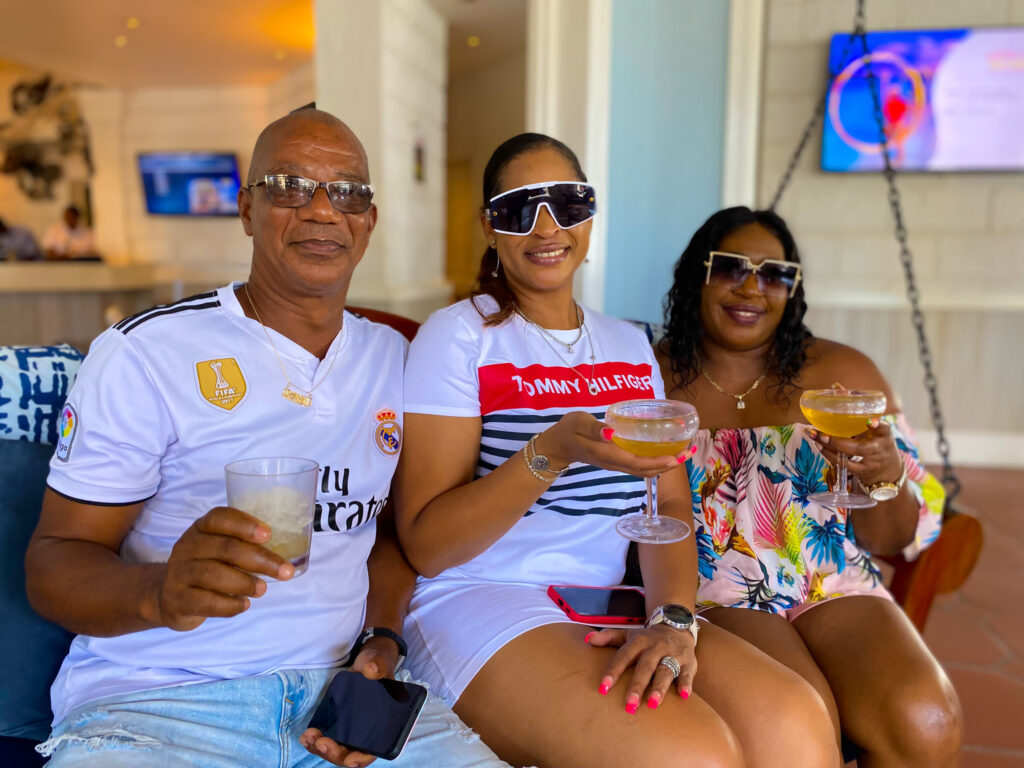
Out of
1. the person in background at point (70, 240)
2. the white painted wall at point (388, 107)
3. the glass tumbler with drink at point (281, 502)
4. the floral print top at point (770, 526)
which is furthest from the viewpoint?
the person in background at point (70, 240)

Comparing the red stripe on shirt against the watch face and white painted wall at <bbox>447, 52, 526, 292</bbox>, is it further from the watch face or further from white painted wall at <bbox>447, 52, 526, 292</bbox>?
white painted wall at <bbox>447, 52, 526, 292</bbox>

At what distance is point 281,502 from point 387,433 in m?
0.54

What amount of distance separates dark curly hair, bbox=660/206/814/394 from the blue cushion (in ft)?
4.99

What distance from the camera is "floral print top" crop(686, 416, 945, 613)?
5.89ft

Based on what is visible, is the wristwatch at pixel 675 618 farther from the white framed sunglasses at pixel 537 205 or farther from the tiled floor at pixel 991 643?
the tiled floor at pixel 991 643

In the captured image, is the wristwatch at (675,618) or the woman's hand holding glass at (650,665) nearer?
the woman's hand holding glass at (650,665)

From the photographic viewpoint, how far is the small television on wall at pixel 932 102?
198 inches

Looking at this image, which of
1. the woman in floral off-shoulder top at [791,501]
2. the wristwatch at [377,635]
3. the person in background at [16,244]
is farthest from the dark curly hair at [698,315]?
the person in background at [16,244]

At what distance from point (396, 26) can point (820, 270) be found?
11.3 feet

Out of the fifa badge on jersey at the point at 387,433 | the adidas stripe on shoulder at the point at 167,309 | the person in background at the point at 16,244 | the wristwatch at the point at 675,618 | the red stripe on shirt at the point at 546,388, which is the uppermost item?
the person in background at the point at 16,244

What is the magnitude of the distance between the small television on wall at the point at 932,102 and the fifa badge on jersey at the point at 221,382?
4.84m

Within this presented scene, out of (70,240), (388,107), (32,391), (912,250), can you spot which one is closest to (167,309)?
(32,391)

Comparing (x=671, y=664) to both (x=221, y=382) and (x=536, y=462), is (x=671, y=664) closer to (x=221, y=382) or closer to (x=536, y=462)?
(x=536, y=462)

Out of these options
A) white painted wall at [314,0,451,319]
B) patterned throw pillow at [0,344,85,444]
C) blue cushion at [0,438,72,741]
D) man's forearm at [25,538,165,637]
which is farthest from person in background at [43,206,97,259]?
man's forearm at [25,538,165,637]
